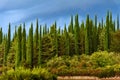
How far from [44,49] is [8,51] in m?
12.2

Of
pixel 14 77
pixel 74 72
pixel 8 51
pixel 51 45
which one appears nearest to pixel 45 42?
pixel 51 45

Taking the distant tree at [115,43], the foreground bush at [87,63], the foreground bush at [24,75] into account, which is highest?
the distant tree at [115,43]

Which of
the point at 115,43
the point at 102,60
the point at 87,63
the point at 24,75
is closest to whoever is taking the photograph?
the point at 24,75

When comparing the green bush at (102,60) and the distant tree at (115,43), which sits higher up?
the distant tree at (115,43)

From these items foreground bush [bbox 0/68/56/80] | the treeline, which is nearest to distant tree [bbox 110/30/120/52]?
the treeline

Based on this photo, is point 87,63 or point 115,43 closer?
point 87,63

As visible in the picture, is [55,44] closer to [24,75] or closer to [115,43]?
[115,43]

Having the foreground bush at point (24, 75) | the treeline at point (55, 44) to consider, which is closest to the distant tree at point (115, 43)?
the treeline at point (55, 44)

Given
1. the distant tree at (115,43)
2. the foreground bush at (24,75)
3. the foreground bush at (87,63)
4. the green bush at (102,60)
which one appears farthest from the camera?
the distant tree at (115,43)

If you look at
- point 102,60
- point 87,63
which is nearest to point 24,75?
point 87,63

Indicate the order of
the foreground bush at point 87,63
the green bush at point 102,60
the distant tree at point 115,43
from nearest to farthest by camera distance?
1. the foreground bush at point 87,63
2. the green bush at point 102,60
3. the distant tree at point 115,43

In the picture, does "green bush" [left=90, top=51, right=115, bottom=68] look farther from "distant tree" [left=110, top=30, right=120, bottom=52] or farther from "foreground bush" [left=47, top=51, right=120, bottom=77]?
"distant tree" [left=110, top=30, right=120, bottom=52]

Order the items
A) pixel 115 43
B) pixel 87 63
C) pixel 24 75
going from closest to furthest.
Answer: pixel 24 75
pixel 87 63
pixel 115 43

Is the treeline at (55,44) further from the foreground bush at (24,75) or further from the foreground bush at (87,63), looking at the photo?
the foreground bush at (24,75)
